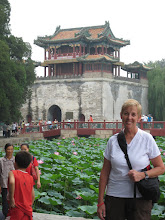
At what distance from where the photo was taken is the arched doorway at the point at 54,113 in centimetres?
2914

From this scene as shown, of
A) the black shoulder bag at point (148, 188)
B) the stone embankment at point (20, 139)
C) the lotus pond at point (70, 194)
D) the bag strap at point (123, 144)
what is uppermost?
the bag strap at point (123, 144)

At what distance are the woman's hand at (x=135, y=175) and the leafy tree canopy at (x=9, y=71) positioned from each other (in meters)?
12.8

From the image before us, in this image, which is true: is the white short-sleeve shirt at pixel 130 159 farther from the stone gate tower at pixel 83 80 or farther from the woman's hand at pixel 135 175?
the stone gate tower at pixel 83 80

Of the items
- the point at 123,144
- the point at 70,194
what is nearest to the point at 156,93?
the point at 70,194

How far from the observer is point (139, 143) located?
2.55 m

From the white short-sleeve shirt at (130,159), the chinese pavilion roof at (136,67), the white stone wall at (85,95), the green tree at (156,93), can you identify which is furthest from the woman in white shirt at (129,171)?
the chinese pavilion roof at (136,67)

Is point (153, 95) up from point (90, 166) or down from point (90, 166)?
up

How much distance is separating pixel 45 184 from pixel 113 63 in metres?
23.9

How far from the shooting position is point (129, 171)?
2471mm

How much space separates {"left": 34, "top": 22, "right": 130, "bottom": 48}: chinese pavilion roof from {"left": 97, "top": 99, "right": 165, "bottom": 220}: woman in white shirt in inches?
1032

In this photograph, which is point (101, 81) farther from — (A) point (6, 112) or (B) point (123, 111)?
(B) point (123, 111)

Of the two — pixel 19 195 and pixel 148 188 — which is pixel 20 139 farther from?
pixel 148 188

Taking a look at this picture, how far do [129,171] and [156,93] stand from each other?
28.1 m

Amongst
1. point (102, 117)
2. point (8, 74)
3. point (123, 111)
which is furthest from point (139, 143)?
point (102, 117)
